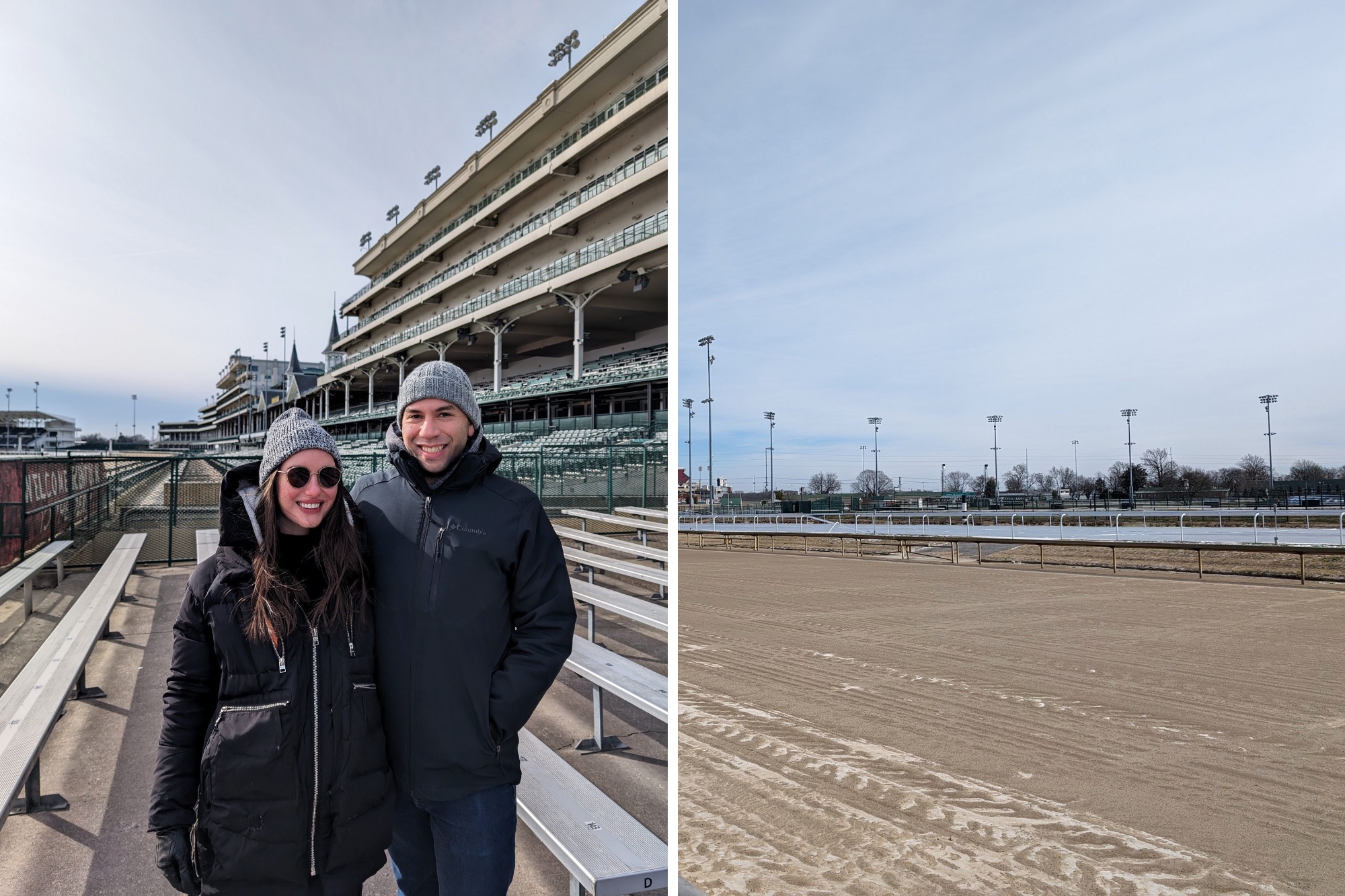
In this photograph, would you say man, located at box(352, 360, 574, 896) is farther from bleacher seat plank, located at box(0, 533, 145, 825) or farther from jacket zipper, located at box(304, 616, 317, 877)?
bleacher seat plank, located at box(0, 533, 145, 825)

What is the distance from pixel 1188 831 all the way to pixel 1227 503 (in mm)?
48578

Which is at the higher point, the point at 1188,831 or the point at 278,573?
the point at 278,573

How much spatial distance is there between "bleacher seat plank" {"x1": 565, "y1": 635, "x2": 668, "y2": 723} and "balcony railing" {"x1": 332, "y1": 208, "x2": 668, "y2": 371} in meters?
12.5

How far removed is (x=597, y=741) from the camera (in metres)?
3.98

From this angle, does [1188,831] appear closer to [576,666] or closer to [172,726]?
[576,666]

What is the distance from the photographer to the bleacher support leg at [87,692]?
456 centimetres

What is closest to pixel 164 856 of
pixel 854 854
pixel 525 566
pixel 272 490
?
pixel 272 490

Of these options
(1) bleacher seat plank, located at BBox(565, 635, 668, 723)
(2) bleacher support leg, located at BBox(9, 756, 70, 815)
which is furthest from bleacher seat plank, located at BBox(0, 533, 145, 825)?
(1) bleacher seat plank, located at BBox(565, 635, 668, 723)

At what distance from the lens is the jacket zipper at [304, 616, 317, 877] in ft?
5.92

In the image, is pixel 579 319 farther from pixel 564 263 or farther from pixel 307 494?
pixel 307 494

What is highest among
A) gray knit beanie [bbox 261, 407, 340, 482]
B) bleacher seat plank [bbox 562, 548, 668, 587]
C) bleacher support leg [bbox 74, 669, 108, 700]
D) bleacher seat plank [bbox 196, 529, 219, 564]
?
gray knit beanie [bbox 261, 407, 340, 482]

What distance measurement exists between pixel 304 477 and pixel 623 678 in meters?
2.01

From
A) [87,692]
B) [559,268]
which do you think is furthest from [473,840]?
[559,268]

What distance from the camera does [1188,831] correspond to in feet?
14.1
